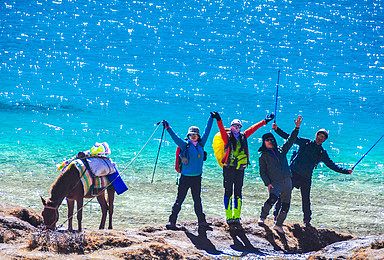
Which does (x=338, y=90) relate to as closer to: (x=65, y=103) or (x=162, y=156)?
(x=65, y=103)

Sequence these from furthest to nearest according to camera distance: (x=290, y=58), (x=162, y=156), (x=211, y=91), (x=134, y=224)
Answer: (x=290, y=58)
(x=211, y=91)
(x=162, y=156)
(x=134, y=224)

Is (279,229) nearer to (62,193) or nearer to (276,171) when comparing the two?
(276,171)

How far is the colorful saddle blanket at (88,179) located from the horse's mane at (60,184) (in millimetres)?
138

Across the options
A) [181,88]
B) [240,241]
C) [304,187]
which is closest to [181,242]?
[240,241]

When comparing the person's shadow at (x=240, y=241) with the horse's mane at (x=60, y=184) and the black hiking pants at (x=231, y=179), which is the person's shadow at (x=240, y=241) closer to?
the black hiking pants at (x=231, y=179)

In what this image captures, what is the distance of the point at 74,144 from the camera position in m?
23.2

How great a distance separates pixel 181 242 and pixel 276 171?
6.96 feet

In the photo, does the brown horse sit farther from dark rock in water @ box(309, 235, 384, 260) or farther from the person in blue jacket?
dark rock in water @ box(309, 235, 384, 260)

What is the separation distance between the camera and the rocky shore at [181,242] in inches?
277

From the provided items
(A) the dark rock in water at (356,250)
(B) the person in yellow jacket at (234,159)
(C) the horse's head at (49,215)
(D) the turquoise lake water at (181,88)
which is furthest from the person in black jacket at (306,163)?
(C) the horse's head at (49,215)

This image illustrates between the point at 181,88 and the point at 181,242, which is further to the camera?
the point at 181,88

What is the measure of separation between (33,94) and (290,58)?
992 inches

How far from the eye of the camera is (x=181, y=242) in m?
8.69

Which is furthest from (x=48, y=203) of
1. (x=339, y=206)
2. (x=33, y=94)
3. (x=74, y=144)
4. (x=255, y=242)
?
(x=33, y=94)
